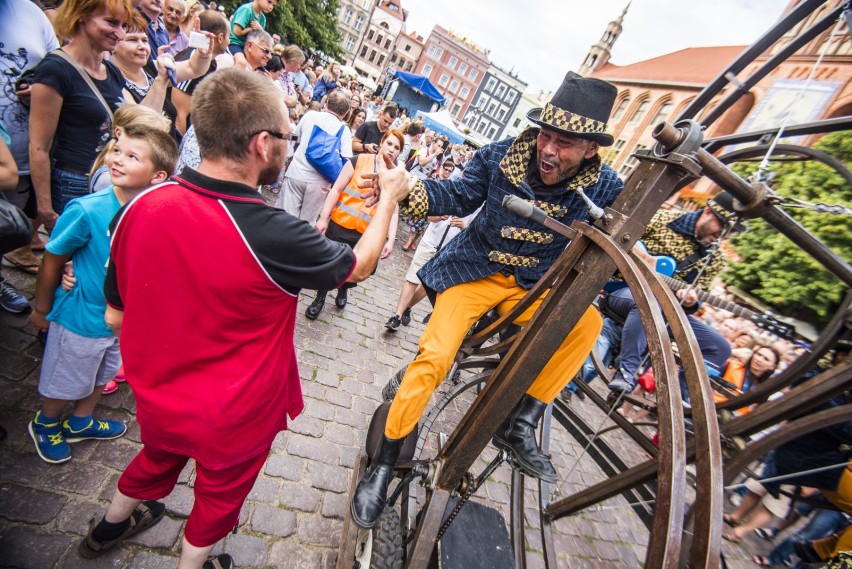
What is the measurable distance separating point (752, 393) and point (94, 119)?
4687 millimetres

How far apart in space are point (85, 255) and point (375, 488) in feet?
6.71

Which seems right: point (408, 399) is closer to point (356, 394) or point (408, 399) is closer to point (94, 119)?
point (356, 394)

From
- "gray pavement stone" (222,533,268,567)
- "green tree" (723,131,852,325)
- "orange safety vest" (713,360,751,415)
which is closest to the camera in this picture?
"gray pavement stone" (222,533,268,567)

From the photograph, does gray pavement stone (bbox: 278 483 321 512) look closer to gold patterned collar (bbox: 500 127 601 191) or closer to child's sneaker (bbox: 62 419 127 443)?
child's sneaker (bbox: 62 419 127 443)

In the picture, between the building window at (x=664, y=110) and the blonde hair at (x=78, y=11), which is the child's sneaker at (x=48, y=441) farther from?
the building window at (x=664, y=110)

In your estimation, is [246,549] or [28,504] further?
[246,549]

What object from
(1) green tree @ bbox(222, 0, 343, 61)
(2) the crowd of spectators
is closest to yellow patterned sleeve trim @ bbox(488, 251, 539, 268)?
(2) the crowd of spectators

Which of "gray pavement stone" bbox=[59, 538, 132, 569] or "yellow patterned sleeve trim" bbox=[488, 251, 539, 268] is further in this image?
"yellow patterned sleeve trim" bbox=[488, 251, 539, 268]

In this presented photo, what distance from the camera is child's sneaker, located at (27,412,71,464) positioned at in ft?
6.88

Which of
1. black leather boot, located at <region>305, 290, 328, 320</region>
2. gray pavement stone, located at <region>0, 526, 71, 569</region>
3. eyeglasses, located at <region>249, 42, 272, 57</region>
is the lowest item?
gray pavement stone, located at <region>0, 526, 71, 569</region>

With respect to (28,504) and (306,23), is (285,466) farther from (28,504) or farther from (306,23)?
(306,23)

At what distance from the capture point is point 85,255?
78.7 inches

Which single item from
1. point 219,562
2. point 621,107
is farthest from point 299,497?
point 621,107

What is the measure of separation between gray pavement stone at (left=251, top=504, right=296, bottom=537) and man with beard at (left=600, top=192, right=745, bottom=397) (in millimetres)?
2660
